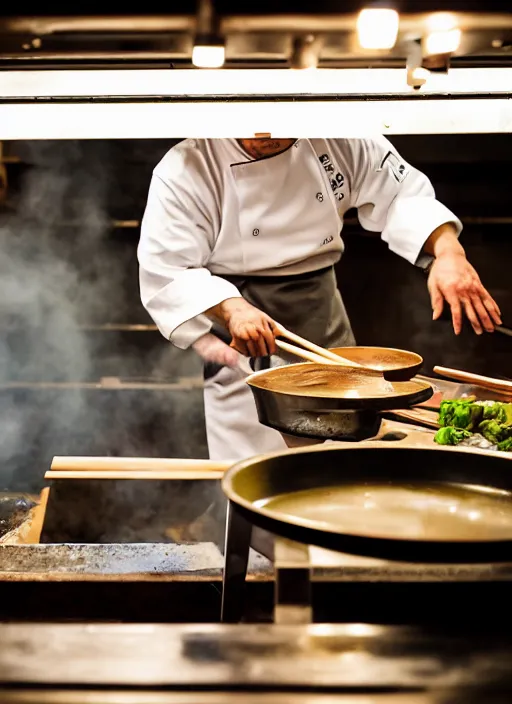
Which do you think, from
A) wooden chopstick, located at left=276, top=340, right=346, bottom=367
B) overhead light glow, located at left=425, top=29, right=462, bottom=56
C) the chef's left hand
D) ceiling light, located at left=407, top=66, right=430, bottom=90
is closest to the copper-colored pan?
wooden chopstick, located at left=276, top=340, right=346, bottom=367

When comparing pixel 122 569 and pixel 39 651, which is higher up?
pixel 39 651

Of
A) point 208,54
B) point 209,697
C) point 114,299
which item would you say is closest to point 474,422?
point 208,54

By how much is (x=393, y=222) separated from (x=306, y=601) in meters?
1.74

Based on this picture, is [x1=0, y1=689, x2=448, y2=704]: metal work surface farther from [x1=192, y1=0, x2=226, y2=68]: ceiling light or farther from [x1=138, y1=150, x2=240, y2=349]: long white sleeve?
[x1=138, y1=150, x2=240, y2=349]: long white sleeve

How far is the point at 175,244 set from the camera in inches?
91.0

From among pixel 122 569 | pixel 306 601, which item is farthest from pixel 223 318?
pixel 306 601

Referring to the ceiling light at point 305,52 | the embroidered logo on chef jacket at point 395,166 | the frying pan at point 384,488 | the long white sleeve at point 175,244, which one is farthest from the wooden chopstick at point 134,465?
the embroidered logo on chef jacket at point 395,166

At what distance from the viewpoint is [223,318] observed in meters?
2.14

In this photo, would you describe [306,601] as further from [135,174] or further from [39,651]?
[135,174]

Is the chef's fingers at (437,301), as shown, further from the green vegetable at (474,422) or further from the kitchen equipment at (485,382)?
the green vegetable at (474,422)

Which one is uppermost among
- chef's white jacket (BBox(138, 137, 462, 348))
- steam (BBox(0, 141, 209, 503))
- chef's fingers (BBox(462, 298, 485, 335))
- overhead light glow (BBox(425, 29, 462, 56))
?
overhead light glow (BBox(425, 29, 462, 56))

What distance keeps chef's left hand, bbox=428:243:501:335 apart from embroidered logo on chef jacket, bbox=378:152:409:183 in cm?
45

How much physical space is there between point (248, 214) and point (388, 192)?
0.51 metres

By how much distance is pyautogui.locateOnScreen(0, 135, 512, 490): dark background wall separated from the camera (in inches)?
149
